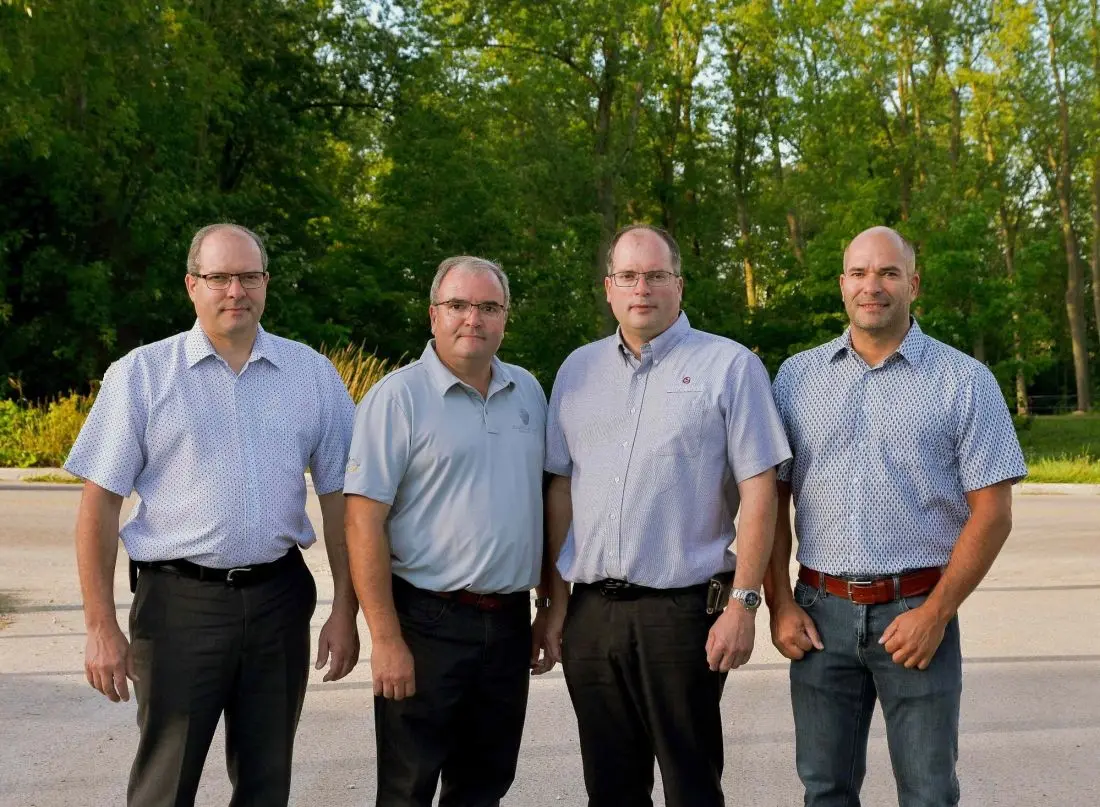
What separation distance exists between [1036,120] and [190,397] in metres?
39.1

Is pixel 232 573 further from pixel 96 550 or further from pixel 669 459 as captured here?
pixel 669 459

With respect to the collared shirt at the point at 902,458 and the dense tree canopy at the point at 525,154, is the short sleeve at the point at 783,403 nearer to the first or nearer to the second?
the collared shirt at the point at 902,458

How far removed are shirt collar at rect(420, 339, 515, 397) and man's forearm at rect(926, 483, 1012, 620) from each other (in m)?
1.46

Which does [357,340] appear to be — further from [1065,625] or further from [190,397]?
[190,397]

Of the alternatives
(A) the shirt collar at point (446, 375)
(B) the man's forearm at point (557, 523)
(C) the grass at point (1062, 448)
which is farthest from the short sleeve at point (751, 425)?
(C) the grass at point (1062, 448)

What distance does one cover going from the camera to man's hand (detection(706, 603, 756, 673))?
384 cm

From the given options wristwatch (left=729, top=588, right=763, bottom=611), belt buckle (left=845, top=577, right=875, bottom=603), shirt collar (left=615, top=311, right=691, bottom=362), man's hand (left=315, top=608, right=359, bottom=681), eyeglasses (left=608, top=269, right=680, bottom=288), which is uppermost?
eyeglasses (left=608, top=269, right=680, bottom=288)

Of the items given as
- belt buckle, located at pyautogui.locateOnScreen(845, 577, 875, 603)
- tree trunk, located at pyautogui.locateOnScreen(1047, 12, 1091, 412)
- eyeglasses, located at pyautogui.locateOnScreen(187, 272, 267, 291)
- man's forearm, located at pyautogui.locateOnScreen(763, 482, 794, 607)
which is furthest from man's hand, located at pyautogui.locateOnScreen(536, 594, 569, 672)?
tree trunk, located at pyautogui.locateOnScreen(1047, 12, 1091, 412)

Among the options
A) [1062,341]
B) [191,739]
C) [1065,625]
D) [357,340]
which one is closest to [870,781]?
[191,739]

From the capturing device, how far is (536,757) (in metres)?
5.52

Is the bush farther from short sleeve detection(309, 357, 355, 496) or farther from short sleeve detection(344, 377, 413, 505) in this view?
short sleeve detection(344, 377, 413, 505)

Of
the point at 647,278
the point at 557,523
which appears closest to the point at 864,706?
the point at 557,523

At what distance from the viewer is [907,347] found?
12.9 feet

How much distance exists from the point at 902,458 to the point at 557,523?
3.65 feet
